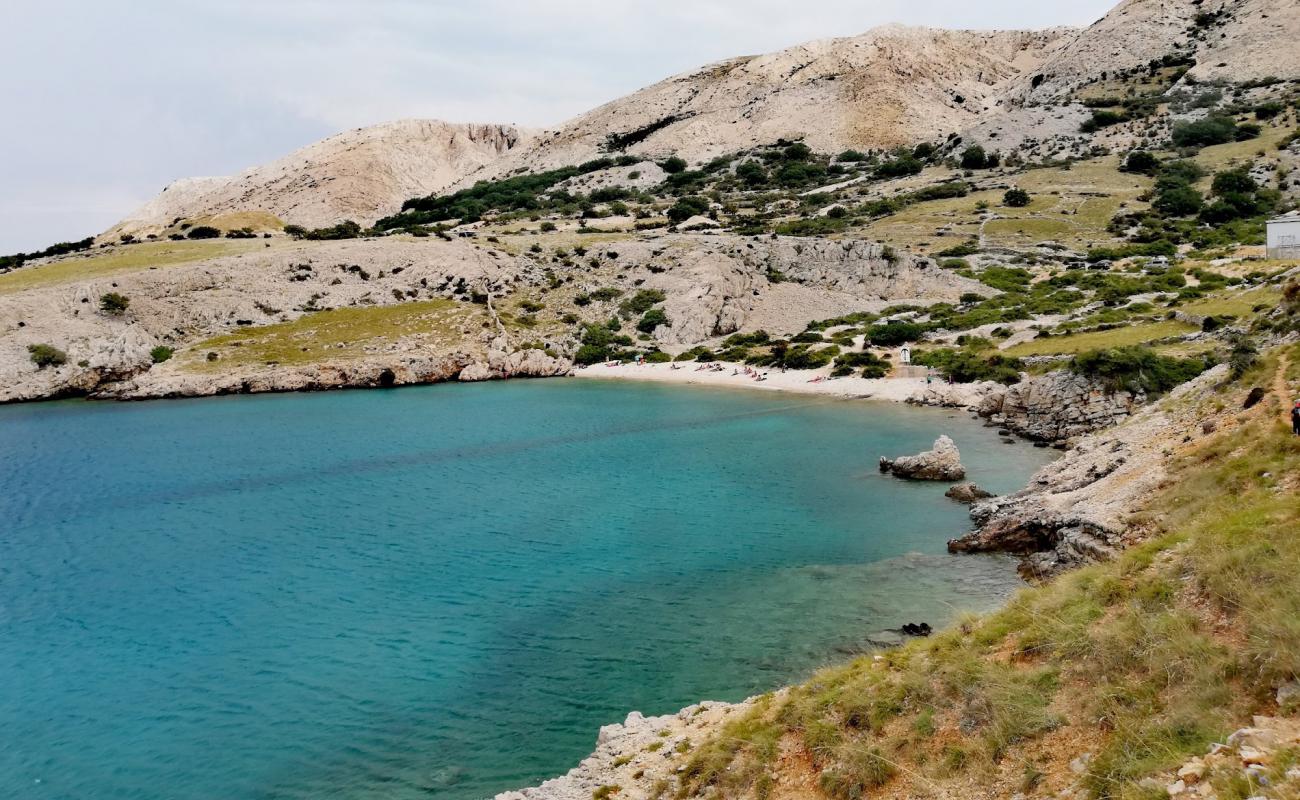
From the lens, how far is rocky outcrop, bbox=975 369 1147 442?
40.1 m

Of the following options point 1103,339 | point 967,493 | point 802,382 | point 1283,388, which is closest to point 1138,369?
point 1103,339

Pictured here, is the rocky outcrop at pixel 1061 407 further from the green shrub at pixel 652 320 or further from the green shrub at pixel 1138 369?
the green shrub at pixel 652 320

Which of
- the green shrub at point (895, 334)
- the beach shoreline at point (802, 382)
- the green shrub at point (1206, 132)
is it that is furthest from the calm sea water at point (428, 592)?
the green shrub at point (1206, 132)

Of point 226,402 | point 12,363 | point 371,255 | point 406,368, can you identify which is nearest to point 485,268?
point 371,255

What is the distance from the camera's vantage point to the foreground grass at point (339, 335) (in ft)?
275

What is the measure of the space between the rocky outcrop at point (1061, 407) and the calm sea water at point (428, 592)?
261cm

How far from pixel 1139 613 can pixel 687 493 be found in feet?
88.8

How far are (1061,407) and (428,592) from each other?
36678 mm

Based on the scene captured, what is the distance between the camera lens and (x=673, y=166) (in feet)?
620

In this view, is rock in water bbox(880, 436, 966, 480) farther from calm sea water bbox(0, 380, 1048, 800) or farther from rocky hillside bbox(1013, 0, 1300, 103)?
rocky hillside bbox(1013, 0, 1300, 103)

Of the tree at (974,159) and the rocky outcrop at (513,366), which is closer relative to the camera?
the rocky outcrop at (513,366)

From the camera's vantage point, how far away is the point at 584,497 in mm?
37719

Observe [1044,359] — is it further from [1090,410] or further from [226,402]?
[226,402]

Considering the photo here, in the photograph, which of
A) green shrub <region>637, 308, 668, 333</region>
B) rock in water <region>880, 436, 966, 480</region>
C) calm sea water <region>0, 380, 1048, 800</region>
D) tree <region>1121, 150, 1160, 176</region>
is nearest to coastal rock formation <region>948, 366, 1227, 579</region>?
calm sea water <region>0, 380, 1048, 800</region>
